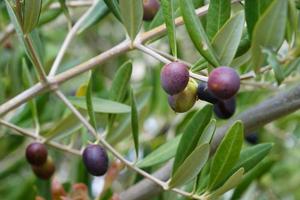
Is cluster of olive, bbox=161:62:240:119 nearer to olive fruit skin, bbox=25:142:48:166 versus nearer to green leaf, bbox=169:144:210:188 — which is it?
green leaf, bbox=169:144:210:188

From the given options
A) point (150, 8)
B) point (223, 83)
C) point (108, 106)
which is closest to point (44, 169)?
point (108, 106)

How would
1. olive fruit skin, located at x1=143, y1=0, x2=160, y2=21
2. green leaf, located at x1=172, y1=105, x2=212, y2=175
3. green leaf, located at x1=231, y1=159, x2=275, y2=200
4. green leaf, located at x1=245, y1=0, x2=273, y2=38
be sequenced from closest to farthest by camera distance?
green leaf, located at x1=245, y1=0, x2=273, y2=38
green leaf, located at x1=172, y1=105, x2=212, y2=175
olive fruit skin, located at x1=143, y1=0, x2=160, y2=21
green leaf, located at x1=231, y1=159, x2=275, y2=200

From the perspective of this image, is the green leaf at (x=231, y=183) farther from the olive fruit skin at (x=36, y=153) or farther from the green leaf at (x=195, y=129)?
the olive fruit skin at (x=36, y=153)

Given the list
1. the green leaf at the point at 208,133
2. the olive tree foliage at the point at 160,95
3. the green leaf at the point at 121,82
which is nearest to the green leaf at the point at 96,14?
the olive tree foliage at the point at 160,95

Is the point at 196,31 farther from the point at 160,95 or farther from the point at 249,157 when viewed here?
the point at 160,95

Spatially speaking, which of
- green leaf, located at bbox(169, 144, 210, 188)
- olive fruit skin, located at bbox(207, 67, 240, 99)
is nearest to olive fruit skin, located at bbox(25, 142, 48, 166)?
green leaf, located at bbox(169, 144, 210, 188)

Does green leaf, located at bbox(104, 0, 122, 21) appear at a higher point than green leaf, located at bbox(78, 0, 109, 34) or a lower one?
higher

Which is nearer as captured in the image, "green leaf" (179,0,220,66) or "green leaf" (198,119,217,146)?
"green leaf" (179,0,220,66)
